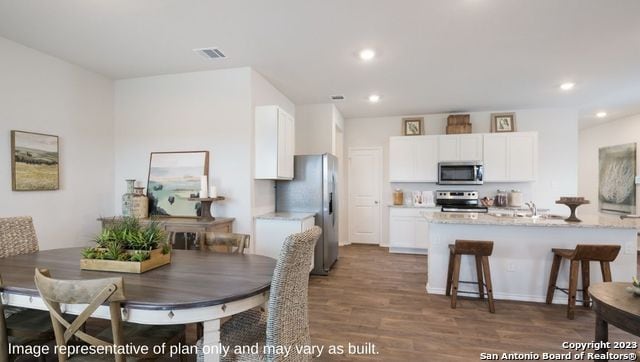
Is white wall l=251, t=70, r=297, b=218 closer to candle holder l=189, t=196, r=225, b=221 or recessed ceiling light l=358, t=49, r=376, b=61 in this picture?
candle holder l=189, t=196, r=225, b=221

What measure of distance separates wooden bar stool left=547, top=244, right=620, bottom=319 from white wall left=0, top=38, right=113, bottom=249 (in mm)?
5209

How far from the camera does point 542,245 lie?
3320 mm

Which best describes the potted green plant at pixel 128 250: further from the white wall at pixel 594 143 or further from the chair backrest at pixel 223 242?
the white wall at pixel 594 143

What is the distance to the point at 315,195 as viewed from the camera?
4.25m

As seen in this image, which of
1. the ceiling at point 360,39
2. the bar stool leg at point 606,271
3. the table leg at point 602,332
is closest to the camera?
the table leg at point 602,332

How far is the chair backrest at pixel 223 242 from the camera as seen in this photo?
2414 millimetres

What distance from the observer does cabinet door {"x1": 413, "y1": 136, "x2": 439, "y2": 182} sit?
559cm

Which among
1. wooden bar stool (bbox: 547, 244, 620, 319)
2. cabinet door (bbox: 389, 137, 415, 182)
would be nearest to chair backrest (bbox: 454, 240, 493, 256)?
wooden bar stool (bbox: 547, 244, 620, 319)

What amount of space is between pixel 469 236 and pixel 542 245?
74 cm

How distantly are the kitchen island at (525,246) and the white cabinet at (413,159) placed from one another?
2204 mm

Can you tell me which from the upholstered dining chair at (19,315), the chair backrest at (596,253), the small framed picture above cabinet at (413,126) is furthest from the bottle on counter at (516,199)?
the upholstered dining chair at (19,315)

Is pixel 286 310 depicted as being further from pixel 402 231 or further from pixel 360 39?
pixel 402 231

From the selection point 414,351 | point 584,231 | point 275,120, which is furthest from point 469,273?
point 275,120

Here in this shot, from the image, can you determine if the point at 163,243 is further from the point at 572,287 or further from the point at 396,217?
the point at 396,217
